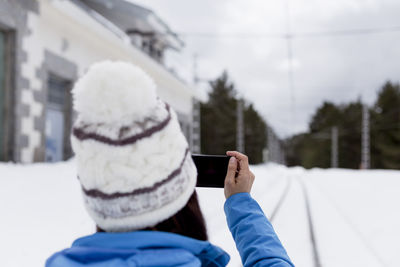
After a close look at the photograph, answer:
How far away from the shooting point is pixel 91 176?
3.22ft

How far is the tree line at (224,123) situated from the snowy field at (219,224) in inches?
1428

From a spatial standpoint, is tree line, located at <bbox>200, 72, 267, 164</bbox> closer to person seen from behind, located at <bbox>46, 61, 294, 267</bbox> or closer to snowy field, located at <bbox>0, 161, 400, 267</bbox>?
snowy field, located at <bbox>0, 161, 400, 267</bbox>

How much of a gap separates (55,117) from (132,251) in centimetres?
1009

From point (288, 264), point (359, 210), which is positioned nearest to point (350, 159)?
point (359, 210)

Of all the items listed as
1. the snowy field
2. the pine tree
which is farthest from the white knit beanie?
the pine tree

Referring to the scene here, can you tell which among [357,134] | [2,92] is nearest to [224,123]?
[357,134]

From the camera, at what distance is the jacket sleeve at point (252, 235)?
1135 millimetres

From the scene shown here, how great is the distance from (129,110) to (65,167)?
7.18 m

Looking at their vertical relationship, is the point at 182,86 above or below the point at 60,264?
above

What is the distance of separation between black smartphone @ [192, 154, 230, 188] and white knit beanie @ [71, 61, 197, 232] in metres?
0.30

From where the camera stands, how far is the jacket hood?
91 cm

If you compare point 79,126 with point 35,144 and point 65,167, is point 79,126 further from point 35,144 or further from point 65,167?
point 35,144

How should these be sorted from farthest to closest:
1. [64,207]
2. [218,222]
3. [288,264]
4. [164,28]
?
[164,28], [218,222], [64,207], [288,264]

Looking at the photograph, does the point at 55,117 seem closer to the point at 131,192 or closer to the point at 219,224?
the point at 219,224
